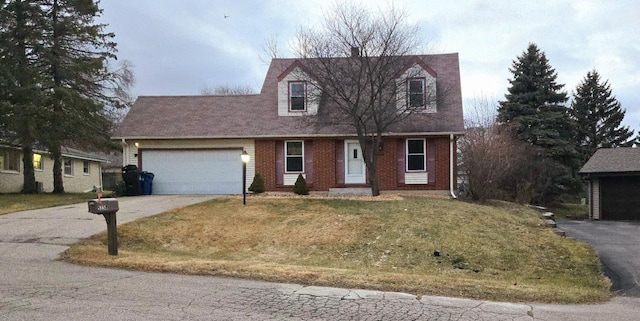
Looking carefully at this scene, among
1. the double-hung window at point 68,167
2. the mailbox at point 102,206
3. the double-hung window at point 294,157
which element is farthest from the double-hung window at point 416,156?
the double-hung window at point 68,167

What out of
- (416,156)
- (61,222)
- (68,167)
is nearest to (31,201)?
(61,222)

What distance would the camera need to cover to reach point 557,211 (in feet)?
102

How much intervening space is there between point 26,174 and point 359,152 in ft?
46.9

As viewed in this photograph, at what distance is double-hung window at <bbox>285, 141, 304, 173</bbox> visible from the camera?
21578 mm

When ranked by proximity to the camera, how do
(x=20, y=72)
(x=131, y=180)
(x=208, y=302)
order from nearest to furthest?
(x=208, y=302) < (x=20, y=72) < (x=131, y=180)

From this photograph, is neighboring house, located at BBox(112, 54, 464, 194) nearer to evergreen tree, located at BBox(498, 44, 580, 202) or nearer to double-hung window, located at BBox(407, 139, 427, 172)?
double-hung window, located at BBox(407, 139, 427, 172)

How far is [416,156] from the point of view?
2102cm

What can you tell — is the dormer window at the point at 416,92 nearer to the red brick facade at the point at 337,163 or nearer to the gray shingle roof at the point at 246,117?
the gray shingle roof at the point at 246,117

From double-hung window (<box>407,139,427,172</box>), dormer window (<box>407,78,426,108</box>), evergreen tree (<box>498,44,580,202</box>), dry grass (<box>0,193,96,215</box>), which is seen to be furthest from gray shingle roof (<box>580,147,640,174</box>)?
dry grass (<box>0,193,96,215</box>)

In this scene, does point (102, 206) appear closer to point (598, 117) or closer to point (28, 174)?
point (28, 174)

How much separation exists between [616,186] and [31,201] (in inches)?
1036

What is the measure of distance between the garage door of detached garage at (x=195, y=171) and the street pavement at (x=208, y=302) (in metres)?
13.4

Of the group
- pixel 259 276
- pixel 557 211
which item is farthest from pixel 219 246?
pixel 557 211

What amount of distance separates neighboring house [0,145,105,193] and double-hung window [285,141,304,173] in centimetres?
1328
